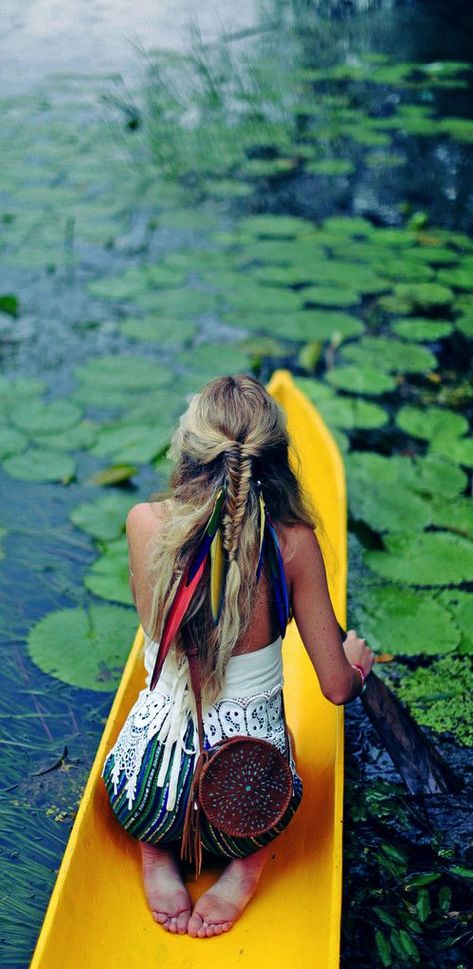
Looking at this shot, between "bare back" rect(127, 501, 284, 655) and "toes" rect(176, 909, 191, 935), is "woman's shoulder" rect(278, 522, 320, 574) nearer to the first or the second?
"bare back" rect(127, 501, 284, 655)

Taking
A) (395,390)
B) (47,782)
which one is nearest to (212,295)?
(395,390)

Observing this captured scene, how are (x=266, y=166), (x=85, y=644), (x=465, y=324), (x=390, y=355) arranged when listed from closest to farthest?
(x=85, y=644), (x=390, y=355), (x=465, y=324), (x=266, y=166)

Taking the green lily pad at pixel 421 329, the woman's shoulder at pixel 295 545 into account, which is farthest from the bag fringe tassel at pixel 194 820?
the green lily pad at pixel 421 329

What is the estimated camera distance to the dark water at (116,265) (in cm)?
202

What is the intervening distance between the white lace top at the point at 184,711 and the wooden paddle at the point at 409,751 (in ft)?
1.56

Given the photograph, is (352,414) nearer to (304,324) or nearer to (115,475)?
(304,324)

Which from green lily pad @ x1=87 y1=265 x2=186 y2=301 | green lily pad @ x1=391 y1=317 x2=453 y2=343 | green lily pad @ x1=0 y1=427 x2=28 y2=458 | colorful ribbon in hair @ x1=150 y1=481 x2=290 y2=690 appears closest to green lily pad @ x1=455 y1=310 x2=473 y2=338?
green lily pad @ x1=391 y1=317 x2=453 y2=343

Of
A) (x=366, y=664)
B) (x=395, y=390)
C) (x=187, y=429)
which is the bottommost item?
(x=395, y=390)

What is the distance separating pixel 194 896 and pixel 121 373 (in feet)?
8.12

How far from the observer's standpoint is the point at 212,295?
4.51 m

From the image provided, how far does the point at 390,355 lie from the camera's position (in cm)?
405

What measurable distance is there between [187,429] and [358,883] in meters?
1.02

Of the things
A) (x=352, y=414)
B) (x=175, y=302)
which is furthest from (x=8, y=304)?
(x=352, y=414)

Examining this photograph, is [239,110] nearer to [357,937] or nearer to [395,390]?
[395,390]
